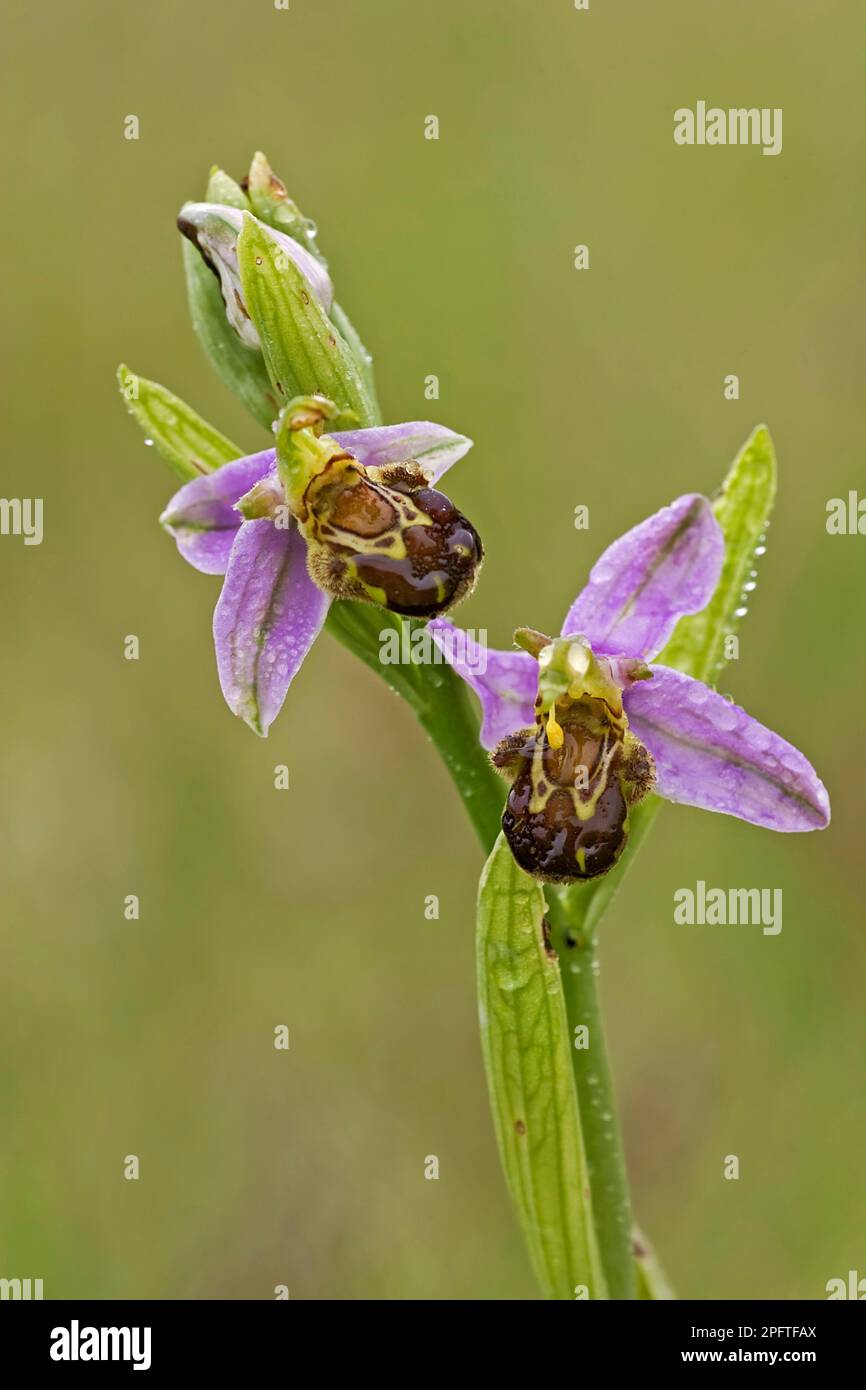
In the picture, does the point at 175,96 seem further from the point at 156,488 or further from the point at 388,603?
the point at 388,603

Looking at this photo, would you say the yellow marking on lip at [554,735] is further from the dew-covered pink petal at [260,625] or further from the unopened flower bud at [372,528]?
the dew-covered pink petal at [260,625]

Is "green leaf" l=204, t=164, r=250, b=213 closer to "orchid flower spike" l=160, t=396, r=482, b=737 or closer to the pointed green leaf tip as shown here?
"orchid flower spike" l=160, t=396, r=482, b=737

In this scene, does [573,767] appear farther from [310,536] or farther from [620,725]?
[310,536]

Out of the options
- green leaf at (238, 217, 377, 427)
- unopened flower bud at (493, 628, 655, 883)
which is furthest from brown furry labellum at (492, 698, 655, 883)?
green leaf at (238, 217, 377, 427)

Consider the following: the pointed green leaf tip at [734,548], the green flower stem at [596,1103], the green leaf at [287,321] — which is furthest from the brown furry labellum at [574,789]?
the green leaf at [287,321]

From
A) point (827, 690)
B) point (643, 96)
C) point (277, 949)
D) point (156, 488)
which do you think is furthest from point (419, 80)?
point (277, 949)
